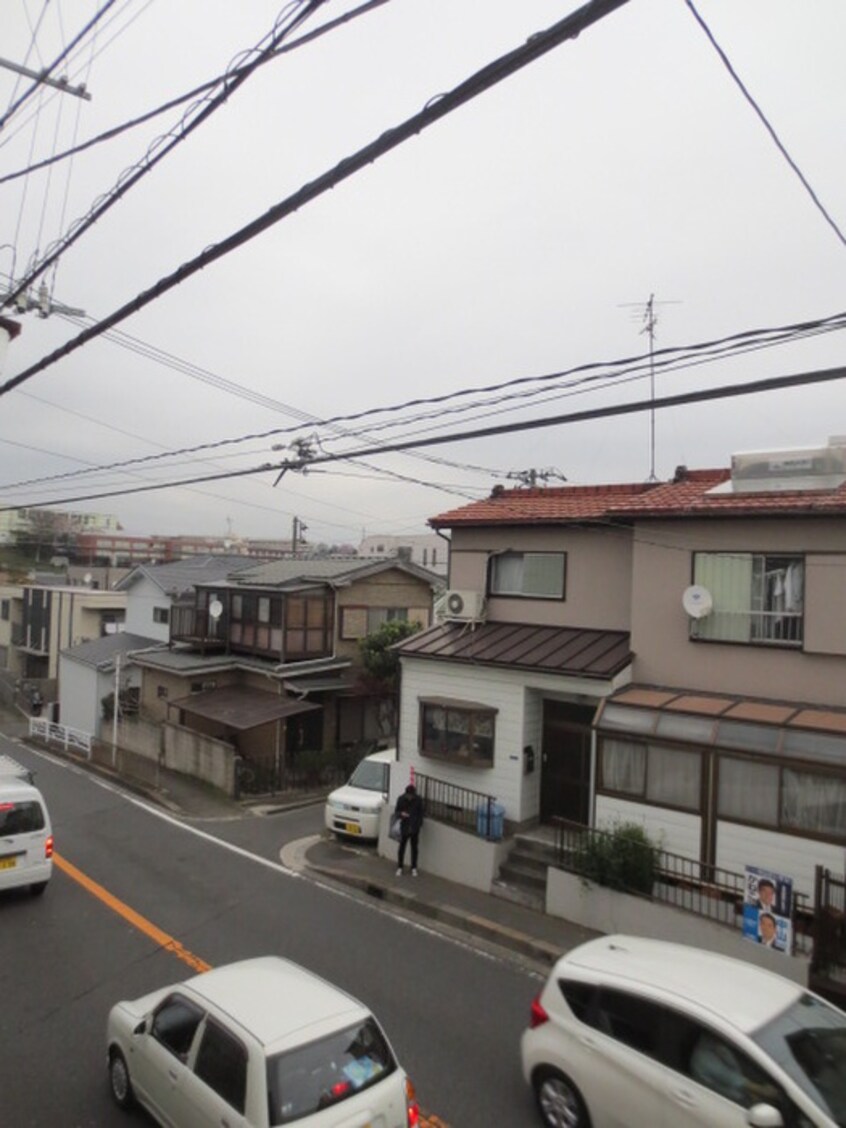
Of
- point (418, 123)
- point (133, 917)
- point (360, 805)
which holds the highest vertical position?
point (418, 123)

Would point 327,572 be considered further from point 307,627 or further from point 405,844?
point 405,844

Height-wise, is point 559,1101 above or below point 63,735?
above

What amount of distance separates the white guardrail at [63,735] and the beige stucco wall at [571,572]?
55.4ft

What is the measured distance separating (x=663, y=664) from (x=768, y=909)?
4.43 meters

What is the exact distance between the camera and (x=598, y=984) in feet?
21.7

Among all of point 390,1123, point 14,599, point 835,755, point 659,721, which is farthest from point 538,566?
point 14,599

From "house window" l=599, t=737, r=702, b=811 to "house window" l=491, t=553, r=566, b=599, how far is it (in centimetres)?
403

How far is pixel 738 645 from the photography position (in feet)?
40.5

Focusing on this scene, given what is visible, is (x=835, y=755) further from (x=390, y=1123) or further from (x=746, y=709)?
(x=390, y=1123)

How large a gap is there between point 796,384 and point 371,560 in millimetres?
23190

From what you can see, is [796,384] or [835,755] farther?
[835,755]

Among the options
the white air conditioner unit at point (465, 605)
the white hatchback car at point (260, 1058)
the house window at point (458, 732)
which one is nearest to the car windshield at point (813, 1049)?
the white hatchback car at point (260, 1058)

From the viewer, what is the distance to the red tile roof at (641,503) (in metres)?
11.9

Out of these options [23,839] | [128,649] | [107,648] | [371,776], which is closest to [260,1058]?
[23,839]
